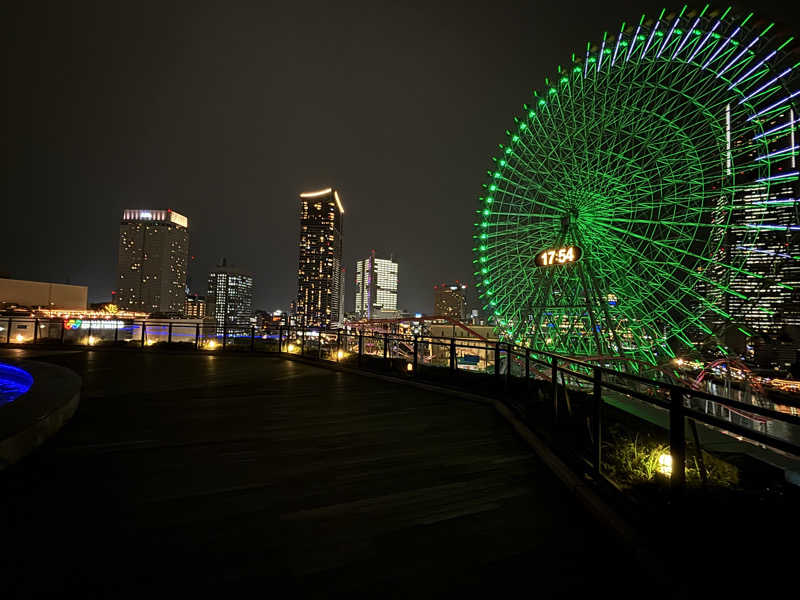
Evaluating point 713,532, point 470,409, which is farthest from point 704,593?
point 470,409

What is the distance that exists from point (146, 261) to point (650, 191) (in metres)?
164

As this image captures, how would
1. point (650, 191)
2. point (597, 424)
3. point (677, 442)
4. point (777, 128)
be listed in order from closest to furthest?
1. point (677, 442)
2. point (597, 424)
3. point (777, 128)
4. point (650, 191)

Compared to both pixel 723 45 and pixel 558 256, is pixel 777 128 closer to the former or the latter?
pixel 723 45

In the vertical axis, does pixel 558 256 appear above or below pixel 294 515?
above

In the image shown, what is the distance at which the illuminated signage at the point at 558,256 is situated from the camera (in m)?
16.0

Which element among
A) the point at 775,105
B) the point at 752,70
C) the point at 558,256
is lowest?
the point at 558,256

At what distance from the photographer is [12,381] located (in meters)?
7.69

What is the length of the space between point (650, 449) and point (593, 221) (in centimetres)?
1525

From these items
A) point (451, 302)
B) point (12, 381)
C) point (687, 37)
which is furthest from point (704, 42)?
point (451, 302)

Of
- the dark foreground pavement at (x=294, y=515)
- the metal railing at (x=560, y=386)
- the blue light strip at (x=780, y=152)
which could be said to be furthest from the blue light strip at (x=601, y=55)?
the dark foreground pavement at (x=294, y=515)

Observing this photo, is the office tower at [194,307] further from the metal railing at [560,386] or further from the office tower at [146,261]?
the metal railing at [560,386]

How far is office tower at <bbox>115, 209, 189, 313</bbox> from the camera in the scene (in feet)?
463

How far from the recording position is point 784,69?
1180 cm

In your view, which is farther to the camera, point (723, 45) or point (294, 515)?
point (723, 45)
